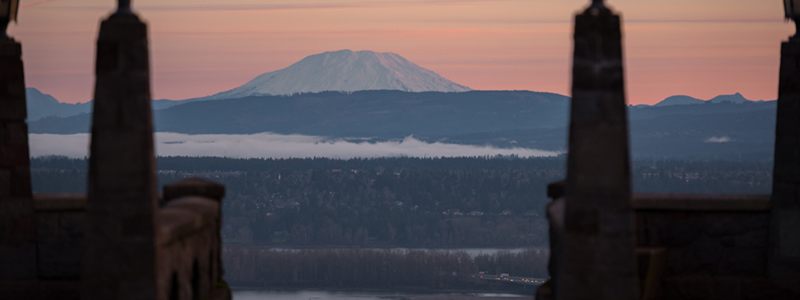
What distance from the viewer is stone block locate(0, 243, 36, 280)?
14531 millimetres

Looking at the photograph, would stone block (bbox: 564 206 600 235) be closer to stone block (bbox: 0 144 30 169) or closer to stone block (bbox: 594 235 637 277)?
stone block (bbox: 594 235 637 277)

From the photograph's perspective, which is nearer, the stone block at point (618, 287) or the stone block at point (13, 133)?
the stone block at point (618, 287)

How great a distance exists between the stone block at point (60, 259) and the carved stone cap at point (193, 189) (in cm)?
187

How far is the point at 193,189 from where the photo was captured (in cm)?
1409

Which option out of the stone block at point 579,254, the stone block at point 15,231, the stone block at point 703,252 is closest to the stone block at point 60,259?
the stone block at point 15,231

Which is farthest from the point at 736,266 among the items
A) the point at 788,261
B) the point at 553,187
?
the point at 553,187

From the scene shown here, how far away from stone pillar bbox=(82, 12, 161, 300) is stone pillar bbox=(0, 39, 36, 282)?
459 centimetres

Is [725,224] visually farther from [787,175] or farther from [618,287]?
[618,287]

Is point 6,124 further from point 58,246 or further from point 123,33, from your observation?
point 123,33

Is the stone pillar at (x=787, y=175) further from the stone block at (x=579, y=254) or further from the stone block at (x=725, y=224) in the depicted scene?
the stone block at (x=579, y=254)

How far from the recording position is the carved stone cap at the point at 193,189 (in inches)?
550

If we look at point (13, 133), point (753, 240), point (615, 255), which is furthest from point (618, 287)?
point (13, 133)

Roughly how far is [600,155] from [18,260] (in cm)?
922

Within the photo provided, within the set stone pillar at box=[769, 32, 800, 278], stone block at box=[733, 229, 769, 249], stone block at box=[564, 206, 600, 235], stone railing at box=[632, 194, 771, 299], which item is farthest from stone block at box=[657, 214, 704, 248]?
stone block at box=[564, 206, 600, 235]
